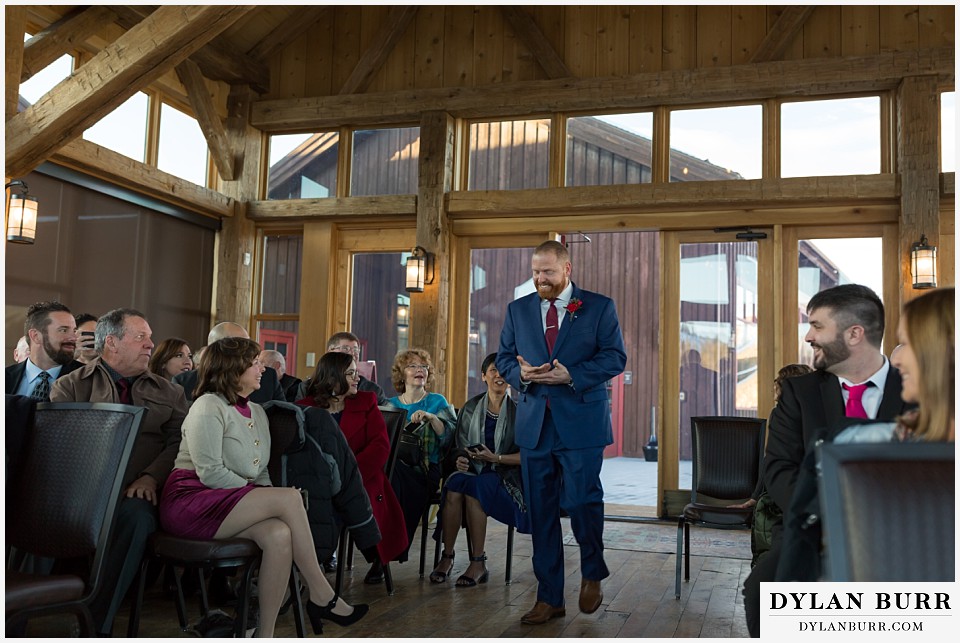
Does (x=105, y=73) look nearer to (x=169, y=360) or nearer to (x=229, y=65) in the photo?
(x=169, y=360)

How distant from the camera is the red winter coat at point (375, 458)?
387 centimetres

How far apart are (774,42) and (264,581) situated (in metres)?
5.58

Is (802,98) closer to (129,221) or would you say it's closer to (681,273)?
(681,273)

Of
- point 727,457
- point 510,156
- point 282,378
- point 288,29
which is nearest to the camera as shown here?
point 727,457

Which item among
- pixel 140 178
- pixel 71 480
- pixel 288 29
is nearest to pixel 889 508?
pixel 71 480

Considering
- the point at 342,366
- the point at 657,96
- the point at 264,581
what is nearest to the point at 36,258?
the point at 342,366

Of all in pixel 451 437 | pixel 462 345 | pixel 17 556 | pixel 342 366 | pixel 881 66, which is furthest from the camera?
pixel 462 345

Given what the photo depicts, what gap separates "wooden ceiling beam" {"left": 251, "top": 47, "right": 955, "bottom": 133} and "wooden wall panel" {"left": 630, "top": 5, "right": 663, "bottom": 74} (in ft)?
0.62

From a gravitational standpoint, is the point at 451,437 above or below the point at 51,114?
below

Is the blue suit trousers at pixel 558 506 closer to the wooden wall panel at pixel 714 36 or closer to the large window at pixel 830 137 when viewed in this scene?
the large window at pixel 830 137

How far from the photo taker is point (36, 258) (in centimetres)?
567

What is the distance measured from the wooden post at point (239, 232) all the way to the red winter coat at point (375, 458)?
147 inches

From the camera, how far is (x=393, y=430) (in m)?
4.18

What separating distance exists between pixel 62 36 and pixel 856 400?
576 cm
